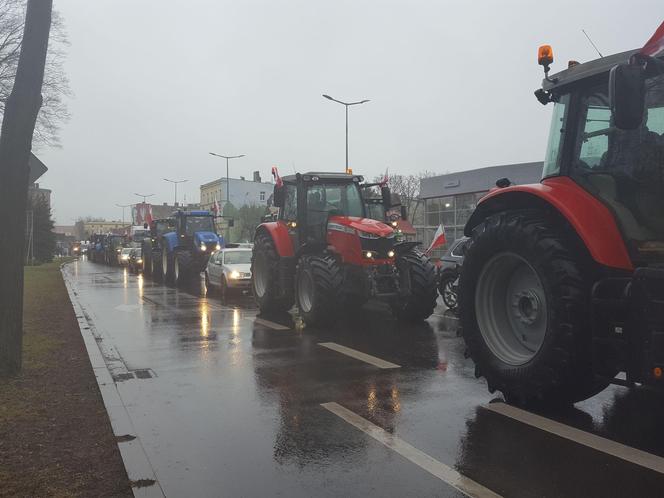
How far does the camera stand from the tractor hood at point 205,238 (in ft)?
74.2

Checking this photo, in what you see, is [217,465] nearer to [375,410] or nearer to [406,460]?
[406,460]

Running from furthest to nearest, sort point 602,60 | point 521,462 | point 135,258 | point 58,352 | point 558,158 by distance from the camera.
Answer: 1. point 135,258
2. point 58,352
3. point 558,158
4. point 602,60
5. point 521,462

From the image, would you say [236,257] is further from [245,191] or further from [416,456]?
[245,191]

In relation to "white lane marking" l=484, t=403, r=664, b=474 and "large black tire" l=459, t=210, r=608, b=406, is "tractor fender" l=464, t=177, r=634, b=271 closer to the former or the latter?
"large black tire" l=459, t=210, r=608, b=406

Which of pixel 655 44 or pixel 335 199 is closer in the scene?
pixel 655 44

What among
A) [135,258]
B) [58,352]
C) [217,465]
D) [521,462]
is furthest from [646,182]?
[135,258]

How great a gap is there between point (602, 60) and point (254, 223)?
67106 millimetres

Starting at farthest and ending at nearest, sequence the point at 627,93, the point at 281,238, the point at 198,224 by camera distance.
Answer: the point at 198,224 < the point at 281,238 < the point at 627,93

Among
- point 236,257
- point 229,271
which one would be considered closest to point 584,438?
point 229,271

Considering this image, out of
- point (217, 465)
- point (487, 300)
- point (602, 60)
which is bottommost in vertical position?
point (217, 465)

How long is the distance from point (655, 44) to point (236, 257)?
15.2 m

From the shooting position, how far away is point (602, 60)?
189 inches

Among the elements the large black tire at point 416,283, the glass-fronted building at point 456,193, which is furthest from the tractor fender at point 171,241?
the glass-fronted building at point 456,193

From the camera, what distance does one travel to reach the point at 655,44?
4.02 meters
